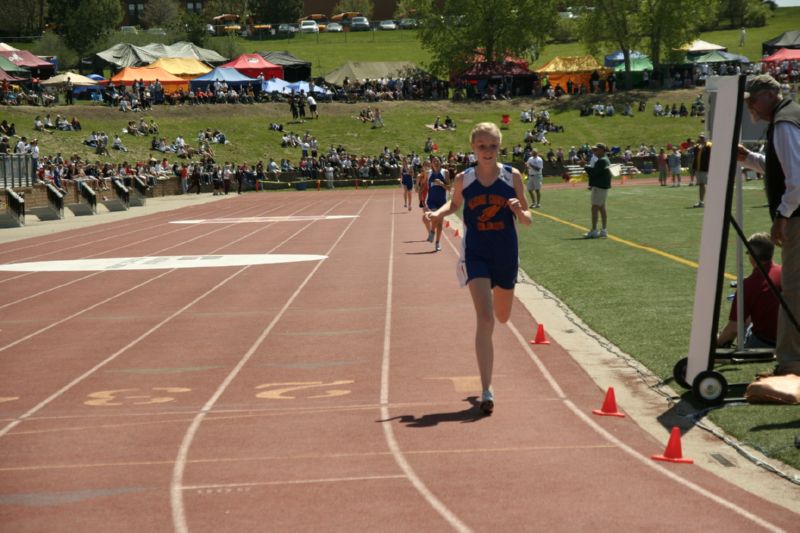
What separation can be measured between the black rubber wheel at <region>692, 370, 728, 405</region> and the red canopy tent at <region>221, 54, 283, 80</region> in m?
76.4

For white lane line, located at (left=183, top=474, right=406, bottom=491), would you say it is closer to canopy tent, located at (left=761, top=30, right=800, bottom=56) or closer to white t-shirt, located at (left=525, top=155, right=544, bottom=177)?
white t-shirt, located at (left=525, top=155, right=544, bottom=177)

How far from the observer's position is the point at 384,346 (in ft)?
40.6

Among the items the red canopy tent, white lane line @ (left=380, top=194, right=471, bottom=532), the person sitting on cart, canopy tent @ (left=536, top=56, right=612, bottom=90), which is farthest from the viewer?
canopy tent @ (left=536, top=56, right=612, bottom=90)

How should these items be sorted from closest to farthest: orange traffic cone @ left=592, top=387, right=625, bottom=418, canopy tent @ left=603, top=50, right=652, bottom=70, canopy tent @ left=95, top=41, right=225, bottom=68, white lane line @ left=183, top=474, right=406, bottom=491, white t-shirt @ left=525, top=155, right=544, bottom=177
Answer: white lane line @ left=183, top=474, right=406, bottom=491 → orange traffic cone @ left=592, top=387, right=625, bottom=418 → white t-shirt @ left=525, top=155, right=544, bottom=177 → canopy tent @ left=95, top=41, right=225, bottom=68 → canopy tent @ left=603, top=50, right=652, bottom=70

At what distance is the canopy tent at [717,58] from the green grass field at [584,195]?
302 centimetres

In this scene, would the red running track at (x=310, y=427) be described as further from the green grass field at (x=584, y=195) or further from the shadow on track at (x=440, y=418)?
the green grass field at (x=584, y=195)

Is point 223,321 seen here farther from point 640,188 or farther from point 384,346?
point 640,188

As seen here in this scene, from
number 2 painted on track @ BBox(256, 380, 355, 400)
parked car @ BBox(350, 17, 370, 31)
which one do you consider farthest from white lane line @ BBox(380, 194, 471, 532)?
parked car @ BBox(350, 17, 370, 31)

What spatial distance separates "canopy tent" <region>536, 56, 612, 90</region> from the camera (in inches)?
3684

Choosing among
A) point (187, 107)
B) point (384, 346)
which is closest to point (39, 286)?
point (384, 346)

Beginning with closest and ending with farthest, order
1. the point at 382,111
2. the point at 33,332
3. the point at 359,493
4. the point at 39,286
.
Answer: the point at 359,493 → the point at 33,332 → the point at 39,286 → the point at 382,111

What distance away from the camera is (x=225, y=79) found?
80375 millimetres

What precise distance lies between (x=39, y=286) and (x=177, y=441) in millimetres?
12263

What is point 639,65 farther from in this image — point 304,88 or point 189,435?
point 189,435
